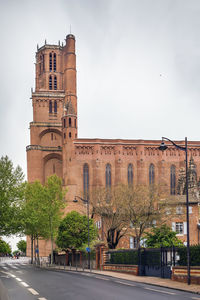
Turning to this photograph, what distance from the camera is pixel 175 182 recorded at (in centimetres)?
9100

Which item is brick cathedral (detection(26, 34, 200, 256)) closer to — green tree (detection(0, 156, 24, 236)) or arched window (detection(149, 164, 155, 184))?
arched window (detection(149, 164, 155, 184))

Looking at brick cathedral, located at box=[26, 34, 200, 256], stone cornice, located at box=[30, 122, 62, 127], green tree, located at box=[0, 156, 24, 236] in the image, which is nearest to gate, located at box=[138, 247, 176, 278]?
green tree, located at box=[0, 156, 24, 236]

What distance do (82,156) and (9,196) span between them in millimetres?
40486

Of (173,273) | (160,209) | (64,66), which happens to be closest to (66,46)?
(64,66)

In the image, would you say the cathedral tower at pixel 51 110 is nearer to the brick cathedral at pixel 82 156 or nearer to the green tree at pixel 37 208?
the brick cathedral at pixel 82 156

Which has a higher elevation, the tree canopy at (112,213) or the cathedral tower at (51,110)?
the cathedral tower at (51,110)

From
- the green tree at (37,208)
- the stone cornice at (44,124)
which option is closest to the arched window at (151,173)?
the stone cornice at (44,124)

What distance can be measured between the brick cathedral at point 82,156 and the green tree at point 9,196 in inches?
1298

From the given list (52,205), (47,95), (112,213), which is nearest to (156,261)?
(112,213)

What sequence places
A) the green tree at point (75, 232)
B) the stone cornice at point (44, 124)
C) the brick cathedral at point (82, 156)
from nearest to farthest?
the green tree at point (75, 232) < the brick cathedral at point (82, 156) < the stone cornice at point (44, 124)

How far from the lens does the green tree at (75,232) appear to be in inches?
2176

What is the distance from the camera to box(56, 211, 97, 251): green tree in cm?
5528

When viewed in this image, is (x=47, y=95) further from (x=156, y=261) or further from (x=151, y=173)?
(x=156, y=261)

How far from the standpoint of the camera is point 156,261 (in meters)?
29.0
